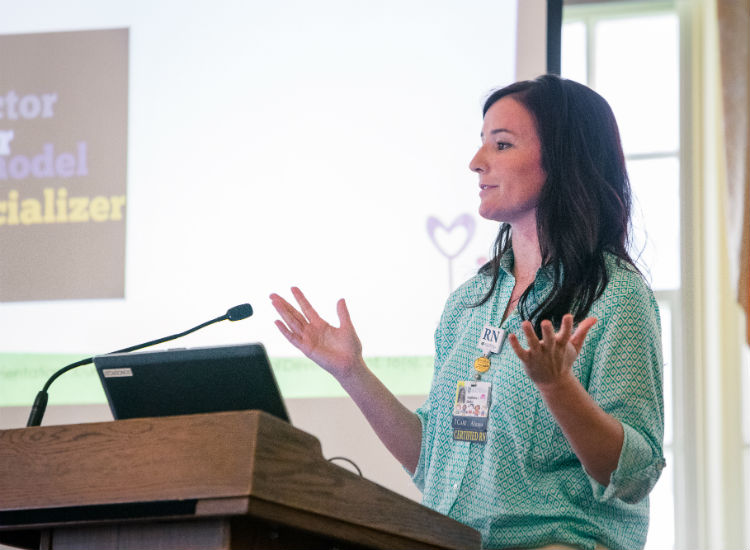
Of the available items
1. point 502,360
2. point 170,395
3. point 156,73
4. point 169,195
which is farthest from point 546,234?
point 156,73

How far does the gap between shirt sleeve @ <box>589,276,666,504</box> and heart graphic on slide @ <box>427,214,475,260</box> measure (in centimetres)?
125

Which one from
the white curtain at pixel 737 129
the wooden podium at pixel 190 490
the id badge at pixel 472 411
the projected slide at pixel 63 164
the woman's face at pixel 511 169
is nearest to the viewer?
the wooden podium at pixel 190 490

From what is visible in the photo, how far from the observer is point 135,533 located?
4.20 ft

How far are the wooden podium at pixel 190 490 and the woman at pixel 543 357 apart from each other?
0.29m

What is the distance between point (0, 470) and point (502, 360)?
0.88 m

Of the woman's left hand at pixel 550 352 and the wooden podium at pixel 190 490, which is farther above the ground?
the woman's left hand at pixel 550 352

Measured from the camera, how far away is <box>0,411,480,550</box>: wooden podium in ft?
3.64

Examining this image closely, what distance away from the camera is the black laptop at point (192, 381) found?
133 centimetres

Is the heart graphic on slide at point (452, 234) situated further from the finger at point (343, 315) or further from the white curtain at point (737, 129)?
the finger at point (343, 315)

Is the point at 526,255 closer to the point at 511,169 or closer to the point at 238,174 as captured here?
the point at 511,169

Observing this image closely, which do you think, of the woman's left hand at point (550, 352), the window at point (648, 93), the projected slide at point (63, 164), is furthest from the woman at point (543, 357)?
the window at point (648, 93)

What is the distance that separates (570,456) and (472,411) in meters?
0.20

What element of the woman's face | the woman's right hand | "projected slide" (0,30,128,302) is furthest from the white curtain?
"projected slide" (0,30,128,302)

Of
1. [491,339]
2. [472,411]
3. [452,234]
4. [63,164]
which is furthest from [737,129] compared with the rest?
[63,164]
